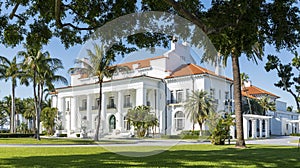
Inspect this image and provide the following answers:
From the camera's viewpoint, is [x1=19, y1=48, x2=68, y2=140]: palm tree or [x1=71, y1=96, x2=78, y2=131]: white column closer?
[x1=71, y1=96, x2=78, y2=131]: white column

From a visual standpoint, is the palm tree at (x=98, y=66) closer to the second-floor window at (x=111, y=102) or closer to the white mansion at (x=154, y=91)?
the white mansion at (x=154, y=91)

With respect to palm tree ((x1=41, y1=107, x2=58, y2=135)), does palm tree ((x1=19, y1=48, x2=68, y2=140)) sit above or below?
above

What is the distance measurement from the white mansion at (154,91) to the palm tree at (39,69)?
82.9 ft

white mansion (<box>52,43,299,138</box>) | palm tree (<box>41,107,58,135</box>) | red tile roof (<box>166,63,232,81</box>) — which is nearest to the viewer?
red tile roof (<box>166,63,232,81</box>)

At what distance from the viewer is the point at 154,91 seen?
42.1 ft

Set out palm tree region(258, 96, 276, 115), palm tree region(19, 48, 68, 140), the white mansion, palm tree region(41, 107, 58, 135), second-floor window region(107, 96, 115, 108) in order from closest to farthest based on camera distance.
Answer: the white mansion → second-floor window region(107, 96, 115, 108) → palm tree region(19, 48, 68, 140) → palm tree region(41, 107, 58, 135) → palm tree region(258, 96, 276, 115)

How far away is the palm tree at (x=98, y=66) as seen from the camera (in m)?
12.2

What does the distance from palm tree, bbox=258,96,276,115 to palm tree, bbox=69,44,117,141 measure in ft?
183

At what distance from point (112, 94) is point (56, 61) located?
28.8 m

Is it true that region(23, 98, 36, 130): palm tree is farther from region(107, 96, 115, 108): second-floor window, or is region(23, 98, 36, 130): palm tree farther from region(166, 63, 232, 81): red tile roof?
region(166, 63, 232, 81): red tile roof

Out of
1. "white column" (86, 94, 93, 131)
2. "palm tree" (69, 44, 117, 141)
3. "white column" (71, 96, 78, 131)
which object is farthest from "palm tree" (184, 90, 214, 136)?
"white column" (71, 96, 78, 131)

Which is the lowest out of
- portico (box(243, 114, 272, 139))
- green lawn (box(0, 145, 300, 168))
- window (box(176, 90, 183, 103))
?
portico (box(243, 114, 272, 139))

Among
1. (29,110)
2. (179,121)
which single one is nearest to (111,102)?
(179,121)

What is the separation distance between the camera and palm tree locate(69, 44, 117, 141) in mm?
12157
